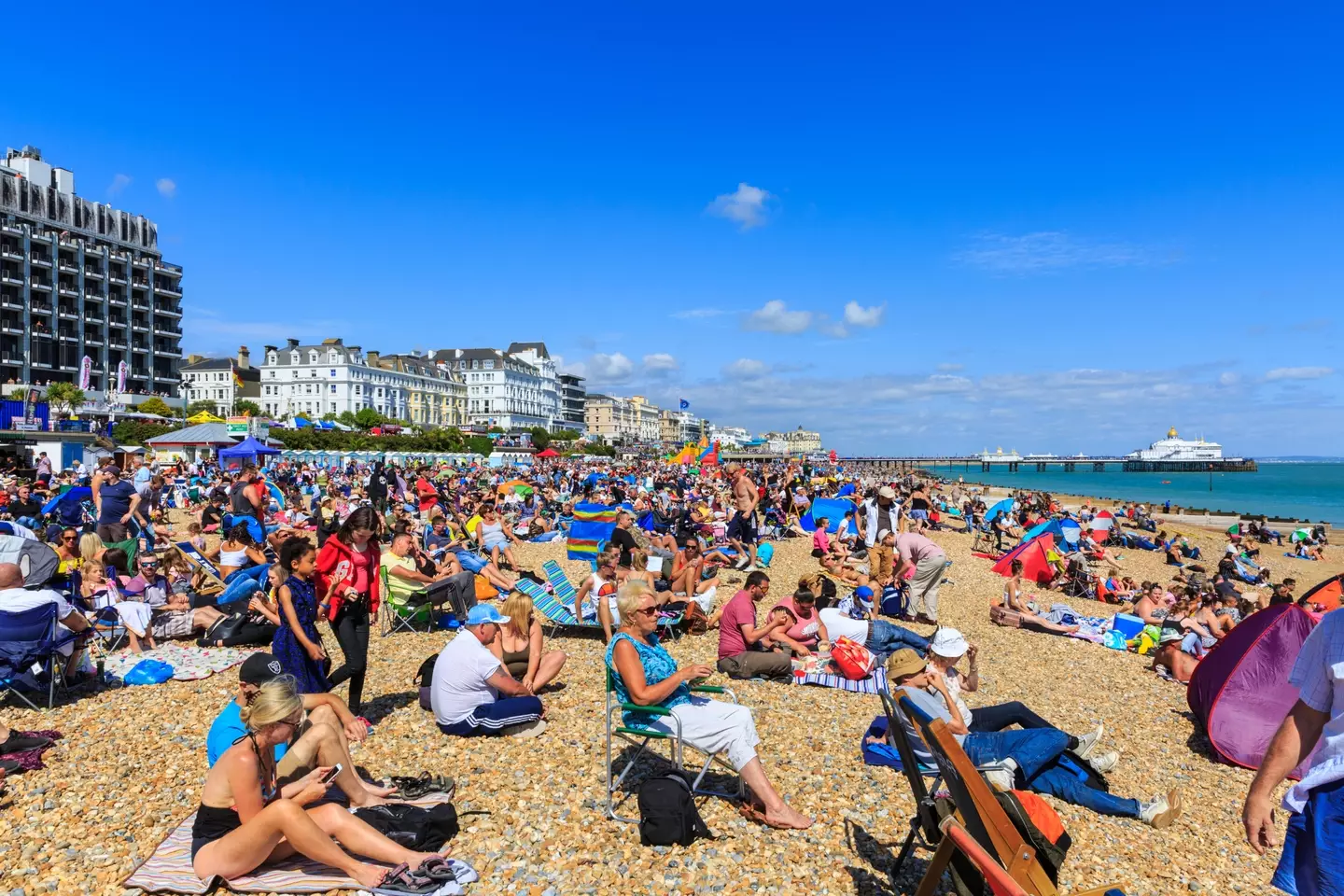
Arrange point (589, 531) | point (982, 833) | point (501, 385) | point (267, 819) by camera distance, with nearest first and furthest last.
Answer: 1. point (982, 833)
2. point (267, 819)
3. point (589, 531)
4. point (501, 385)

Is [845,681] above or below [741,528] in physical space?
below

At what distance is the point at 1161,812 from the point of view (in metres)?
4.21

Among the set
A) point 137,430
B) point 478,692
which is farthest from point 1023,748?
point 137,430

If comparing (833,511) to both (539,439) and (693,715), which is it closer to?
(693,715)

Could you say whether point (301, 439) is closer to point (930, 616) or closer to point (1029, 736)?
point (930, 616)

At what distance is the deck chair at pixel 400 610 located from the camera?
317 inches

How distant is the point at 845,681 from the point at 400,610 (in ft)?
14.8

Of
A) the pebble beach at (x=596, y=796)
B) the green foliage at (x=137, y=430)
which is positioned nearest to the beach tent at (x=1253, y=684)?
the pebble beach at (x=596, y=796)

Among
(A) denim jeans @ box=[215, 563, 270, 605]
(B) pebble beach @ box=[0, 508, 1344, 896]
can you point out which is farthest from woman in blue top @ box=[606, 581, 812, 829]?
(A) denim jeans @ box=[215, 563, 270, 605]

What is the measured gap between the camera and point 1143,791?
472cm

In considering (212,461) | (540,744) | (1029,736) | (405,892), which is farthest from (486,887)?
(212,461)

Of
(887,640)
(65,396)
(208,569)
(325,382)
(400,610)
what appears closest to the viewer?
(887,640)

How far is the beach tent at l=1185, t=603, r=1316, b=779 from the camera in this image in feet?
17.4

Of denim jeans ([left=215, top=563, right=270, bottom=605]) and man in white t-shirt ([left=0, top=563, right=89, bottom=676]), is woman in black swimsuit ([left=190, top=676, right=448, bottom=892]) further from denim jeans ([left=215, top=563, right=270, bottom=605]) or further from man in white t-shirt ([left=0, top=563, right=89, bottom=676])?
denim jeans ([left=215, top=563, right=270, bottom=605])
